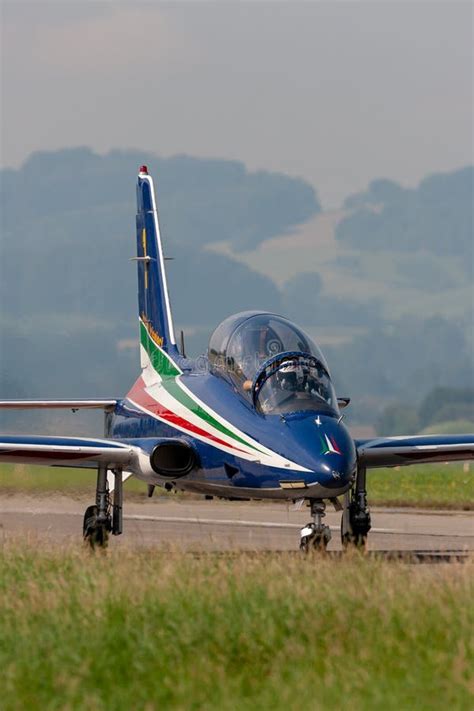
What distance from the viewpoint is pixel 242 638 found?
9438 millimetres

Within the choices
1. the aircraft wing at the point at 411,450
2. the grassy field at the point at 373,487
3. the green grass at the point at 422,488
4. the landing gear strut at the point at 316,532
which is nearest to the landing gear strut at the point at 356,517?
the aircraft wing at the point at 411,450

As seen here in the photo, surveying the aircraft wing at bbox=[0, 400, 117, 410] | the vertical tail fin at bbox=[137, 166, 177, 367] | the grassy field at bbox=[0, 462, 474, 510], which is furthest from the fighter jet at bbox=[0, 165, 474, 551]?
the grassy field at bbox=[0, 462, 474, 510]

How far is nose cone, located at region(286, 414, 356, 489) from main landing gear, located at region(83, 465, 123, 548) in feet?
11.3

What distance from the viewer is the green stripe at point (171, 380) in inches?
674

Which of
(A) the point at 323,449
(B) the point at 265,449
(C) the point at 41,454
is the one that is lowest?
(A) the point at 323,449

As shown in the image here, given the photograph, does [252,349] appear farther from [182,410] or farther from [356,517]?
[356,517]

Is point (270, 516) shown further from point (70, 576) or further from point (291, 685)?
point (291, 685)

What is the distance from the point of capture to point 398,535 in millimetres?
21891

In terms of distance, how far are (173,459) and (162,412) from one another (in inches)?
49.0

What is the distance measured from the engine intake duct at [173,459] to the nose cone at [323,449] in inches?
81.2

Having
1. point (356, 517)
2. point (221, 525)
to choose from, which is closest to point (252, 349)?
point (356, 517)

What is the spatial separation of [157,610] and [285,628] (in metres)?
1.08

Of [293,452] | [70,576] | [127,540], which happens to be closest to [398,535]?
[127,540]

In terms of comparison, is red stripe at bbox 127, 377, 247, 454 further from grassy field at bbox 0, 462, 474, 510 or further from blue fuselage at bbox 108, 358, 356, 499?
grassy field at bbox 0, 462, 474, 510
